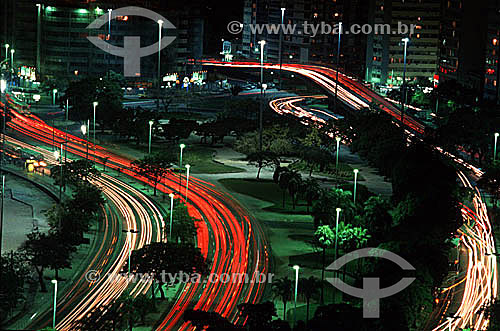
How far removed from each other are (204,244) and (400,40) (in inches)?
3813

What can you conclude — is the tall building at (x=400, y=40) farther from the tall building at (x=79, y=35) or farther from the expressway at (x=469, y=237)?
the tall building at (x=79, y=35)

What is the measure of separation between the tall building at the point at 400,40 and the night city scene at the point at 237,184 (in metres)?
0.33

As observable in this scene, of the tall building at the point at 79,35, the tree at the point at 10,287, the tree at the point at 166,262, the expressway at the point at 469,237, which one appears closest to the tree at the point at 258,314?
the expressway at the point at 469,237

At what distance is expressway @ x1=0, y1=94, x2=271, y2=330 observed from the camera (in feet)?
151

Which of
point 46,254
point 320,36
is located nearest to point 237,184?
point 46,254

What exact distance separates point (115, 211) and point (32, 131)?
3022 centimetres

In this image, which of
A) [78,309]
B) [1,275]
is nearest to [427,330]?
[78,309]

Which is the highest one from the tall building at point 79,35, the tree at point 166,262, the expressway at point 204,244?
the tall building at point 79,35

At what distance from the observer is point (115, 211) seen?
63.6 meters

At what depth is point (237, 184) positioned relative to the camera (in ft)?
242

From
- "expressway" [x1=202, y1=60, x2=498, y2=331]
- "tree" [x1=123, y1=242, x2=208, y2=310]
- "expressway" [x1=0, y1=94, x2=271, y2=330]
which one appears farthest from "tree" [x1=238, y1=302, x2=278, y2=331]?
"tree" [x1=123, y1=242, x2=208, y2=310]

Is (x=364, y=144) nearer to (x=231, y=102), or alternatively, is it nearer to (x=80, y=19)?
(x=231, y=102)

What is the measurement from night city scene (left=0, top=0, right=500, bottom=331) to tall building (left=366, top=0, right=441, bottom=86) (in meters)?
0.33

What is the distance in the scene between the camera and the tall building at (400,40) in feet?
483
